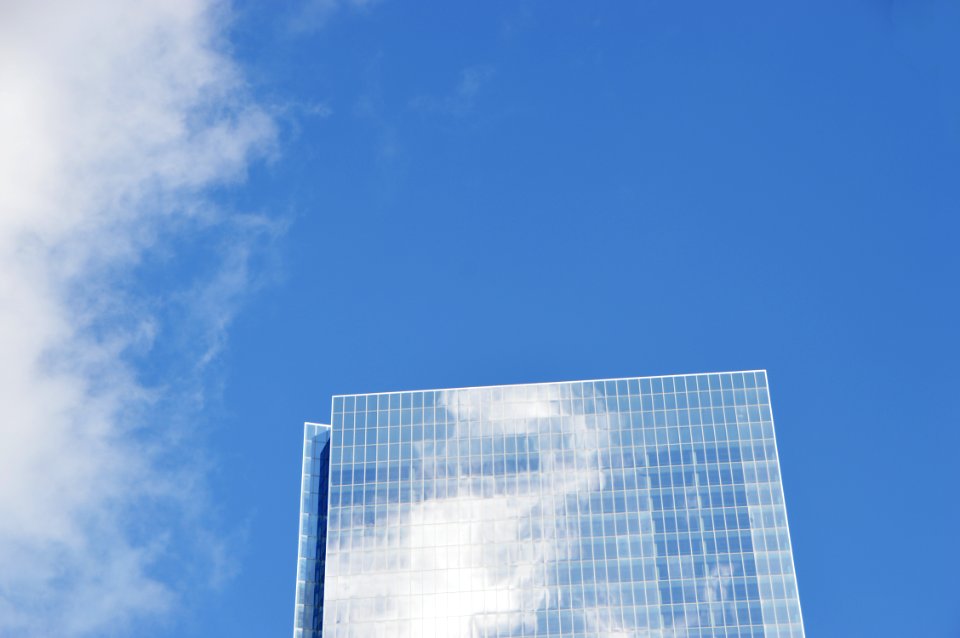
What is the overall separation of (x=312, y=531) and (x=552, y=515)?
2770 centimetres

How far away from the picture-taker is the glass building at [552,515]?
155500mm

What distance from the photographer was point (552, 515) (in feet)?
534

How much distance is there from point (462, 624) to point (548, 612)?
362 inches

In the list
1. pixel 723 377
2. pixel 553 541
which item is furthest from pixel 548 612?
pixel 723 377

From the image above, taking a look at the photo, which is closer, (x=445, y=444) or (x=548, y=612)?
(x=548, y=612)

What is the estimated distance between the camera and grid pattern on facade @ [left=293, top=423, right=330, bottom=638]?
16500 cm

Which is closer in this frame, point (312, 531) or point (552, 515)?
point (552, 515)

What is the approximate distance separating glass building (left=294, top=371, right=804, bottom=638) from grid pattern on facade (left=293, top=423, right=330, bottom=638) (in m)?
0.22

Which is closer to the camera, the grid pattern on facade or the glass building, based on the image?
the glass building

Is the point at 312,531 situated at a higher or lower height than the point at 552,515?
higher

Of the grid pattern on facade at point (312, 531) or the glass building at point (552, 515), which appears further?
the grid pattern on facade at point (312, 531)

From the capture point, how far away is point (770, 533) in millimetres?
157125

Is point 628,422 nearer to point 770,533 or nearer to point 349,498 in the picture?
point 770,533

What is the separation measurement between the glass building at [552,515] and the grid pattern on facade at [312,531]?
0.22 meters
